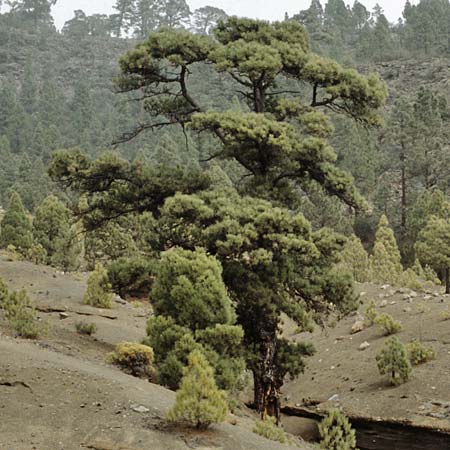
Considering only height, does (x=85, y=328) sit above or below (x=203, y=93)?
below

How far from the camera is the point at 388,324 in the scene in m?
23.3

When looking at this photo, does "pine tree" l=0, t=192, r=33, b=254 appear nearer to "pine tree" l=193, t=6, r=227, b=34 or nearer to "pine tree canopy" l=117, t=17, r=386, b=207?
"pine tree canopy" l=117, t=17, r=386, b=207

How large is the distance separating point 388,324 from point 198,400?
16.2m

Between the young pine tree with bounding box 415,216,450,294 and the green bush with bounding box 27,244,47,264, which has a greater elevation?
the young pine tree with bounding box 415,216,450,294

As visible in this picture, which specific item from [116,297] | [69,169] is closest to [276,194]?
[69,169]

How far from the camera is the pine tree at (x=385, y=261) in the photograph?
3744cm

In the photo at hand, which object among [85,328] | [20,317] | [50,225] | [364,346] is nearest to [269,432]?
[20,317]

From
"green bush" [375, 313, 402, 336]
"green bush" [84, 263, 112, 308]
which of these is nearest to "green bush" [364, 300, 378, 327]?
"green bush" [375, 313, 402, 336]

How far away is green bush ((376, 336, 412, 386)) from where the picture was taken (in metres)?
19.0

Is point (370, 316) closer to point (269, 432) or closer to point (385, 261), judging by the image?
point (385, 261)

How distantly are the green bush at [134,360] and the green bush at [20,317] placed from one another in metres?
1.99

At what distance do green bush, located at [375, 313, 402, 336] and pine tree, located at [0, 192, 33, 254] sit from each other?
18.3 m

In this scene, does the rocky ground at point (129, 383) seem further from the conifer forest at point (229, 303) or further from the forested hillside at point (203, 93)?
the forested hillside at point (203, 93)

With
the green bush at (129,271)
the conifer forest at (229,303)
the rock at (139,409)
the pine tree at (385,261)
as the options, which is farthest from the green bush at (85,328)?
the pine tree at (385,261)
